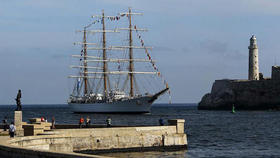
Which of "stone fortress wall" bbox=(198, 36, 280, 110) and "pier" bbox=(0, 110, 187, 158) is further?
"stone fortress wall" bbox=(198, 36, 280, 110)

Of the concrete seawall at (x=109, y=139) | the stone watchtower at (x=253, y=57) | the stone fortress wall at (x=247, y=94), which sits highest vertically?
the stone watchtower at (x=253, y=57)

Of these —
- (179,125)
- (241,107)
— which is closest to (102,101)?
(241,107)

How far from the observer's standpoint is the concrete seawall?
33.1 meters

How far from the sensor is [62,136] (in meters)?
34.4

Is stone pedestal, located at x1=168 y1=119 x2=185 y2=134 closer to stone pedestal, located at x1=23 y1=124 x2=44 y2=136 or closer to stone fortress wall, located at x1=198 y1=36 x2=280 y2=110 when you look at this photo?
stone pedestal, located at x1=23 y1=124 x2=44 y2=136

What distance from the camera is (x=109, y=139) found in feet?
120

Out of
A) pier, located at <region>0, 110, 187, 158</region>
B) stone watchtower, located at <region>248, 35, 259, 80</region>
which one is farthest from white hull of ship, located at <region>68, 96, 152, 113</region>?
pier, located at <region>0, 110, 187, 158</region>

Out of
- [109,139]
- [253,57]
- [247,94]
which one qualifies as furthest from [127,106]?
[109,139]

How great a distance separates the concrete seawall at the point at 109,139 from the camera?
33.1 metres

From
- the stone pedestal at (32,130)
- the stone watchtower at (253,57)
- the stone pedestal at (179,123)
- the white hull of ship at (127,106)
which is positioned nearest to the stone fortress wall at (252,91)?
the stone watchtower at (253,57)

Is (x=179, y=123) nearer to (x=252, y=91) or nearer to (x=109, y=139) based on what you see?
(x=109, y=139)

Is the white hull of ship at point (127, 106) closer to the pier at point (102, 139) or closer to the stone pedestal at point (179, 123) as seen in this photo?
the stone pedestal at point (179, 123)

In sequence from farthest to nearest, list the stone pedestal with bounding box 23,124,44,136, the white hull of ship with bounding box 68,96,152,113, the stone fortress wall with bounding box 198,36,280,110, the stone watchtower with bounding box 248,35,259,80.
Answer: the stone watchtower with bounding box 248,35,259,80 → the stone fortress wall with bounding box 198,36,280,110 → the white hull of ship with bounding box 68,96,152,113 → the stone pedestal with bounding box 23,124,44,136

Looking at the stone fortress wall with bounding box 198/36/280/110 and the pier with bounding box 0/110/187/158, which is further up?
the stone fortress wall with bounding box 198/36/280/110
